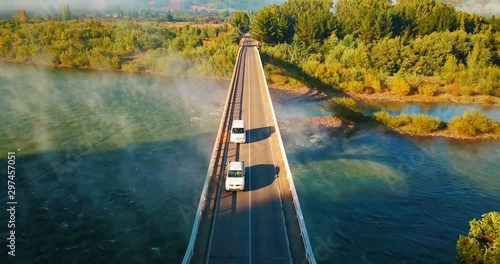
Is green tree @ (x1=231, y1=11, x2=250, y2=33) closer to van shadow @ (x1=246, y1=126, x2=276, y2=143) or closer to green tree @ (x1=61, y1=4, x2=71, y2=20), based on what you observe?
green tree @ (x1=61, y1=4, x2=71, y2=20)

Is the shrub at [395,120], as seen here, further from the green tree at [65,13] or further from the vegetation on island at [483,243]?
the green tree at [65,13]

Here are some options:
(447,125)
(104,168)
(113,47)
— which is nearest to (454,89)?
(447,125)

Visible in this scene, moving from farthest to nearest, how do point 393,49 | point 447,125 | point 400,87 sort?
1. point 393,49
2. point 400,87
3. point 447,125

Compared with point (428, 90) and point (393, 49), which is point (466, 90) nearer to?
point (428, 90)

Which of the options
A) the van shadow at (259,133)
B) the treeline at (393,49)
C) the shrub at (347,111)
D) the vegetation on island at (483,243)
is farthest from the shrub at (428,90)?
the vegetation on island at (483,243)

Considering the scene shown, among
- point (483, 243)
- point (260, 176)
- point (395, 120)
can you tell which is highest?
point (260, 176)

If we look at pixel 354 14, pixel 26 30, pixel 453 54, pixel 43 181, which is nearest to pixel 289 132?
pixel 43 181
